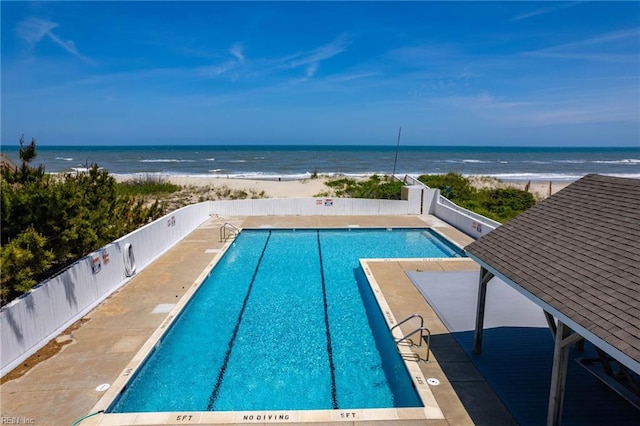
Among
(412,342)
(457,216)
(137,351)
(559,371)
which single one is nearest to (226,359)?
(137,351)

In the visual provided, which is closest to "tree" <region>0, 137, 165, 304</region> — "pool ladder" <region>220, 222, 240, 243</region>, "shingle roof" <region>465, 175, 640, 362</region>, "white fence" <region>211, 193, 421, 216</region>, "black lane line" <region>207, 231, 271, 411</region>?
"black lane line" <region>207, 231, 271, 411</region>

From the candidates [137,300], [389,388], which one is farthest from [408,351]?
[137,300]

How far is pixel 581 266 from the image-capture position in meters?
4.76

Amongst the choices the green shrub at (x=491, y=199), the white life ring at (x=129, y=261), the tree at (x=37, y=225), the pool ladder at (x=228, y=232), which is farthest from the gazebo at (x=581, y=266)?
the green shrub at (x=491, y=199)

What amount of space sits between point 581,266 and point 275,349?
18.1 ft

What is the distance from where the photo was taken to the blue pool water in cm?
636

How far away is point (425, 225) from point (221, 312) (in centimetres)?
1143

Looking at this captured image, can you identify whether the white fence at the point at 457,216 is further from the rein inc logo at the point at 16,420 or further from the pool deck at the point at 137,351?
the rein inc logo at the point at 16,420

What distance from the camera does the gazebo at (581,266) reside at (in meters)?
3.87

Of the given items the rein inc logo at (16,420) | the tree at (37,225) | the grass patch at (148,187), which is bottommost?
the rein inc logo at (16,420)

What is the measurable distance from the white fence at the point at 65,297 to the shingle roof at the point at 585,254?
7.68 m

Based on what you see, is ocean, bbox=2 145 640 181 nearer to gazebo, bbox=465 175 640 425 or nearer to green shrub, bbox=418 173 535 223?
green shrub, bbox=418 173 535 223

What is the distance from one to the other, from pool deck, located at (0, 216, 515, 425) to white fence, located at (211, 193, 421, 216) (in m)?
8.19

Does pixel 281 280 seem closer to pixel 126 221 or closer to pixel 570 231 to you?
pixel 126 221
